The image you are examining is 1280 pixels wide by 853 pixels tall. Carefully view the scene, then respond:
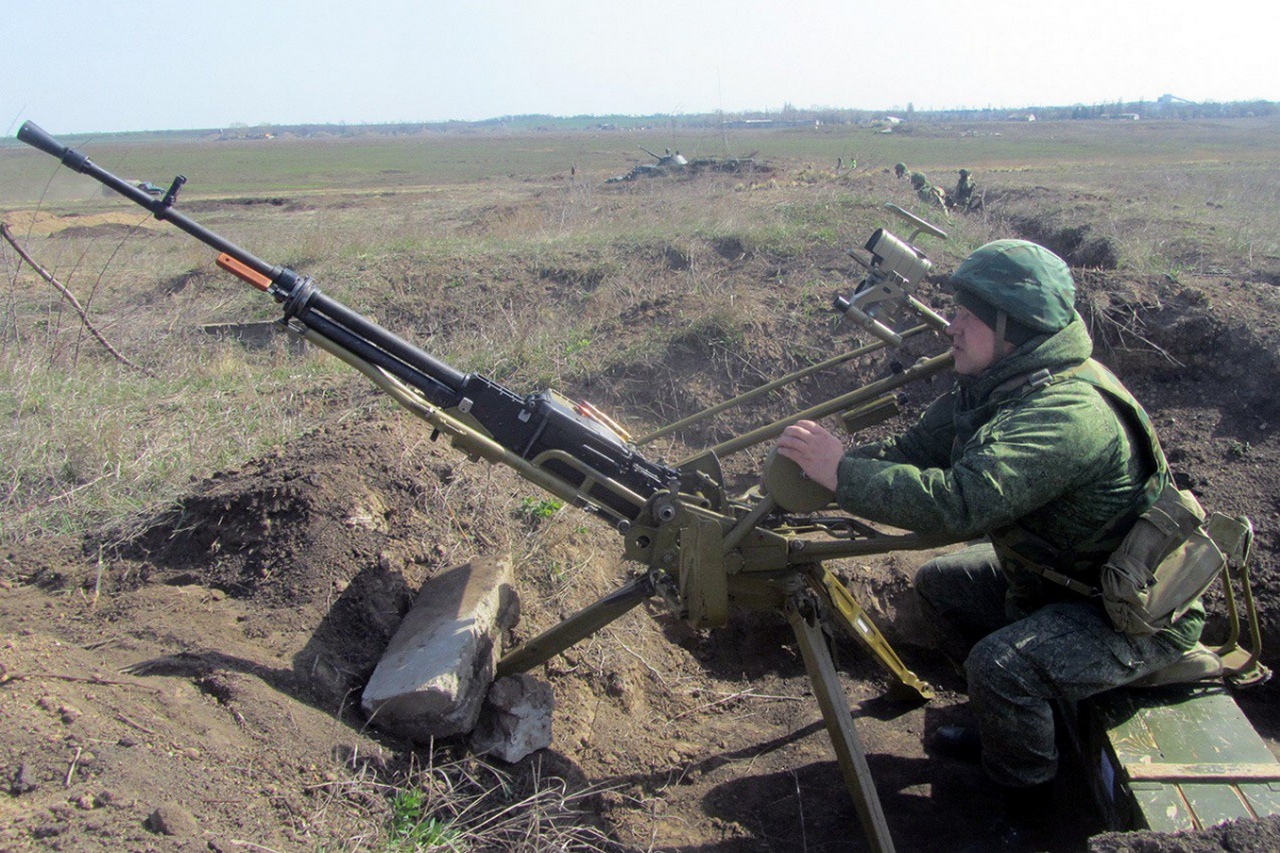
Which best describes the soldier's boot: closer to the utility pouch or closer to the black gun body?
the utility pouch

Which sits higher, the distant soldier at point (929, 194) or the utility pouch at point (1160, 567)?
the distant soldier at point (929, 194)

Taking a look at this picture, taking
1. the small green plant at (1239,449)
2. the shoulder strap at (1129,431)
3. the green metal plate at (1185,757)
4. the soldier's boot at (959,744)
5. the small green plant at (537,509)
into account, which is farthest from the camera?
the small green plant at (1239,449)

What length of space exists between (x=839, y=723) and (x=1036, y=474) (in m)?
1.17

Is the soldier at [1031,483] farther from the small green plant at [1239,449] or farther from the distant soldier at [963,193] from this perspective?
the distant soldier at [963,193]

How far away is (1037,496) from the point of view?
294 centimetres

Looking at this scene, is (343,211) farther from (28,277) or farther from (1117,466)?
(1117,466)

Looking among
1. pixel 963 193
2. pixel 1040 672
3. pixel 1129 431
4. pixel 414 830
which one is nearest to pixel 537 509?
pixel 414 830

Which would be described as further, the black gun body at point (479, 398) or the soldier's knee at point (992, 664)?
the black gun body at point (479, 398)

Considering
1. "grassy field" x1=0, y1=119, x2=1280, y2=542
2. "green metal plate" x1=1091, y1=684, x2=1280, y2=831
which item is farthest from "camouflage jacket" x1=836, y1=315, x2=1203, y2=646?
"grassy field" x1=0, y1=119, x2=1280, y2=542

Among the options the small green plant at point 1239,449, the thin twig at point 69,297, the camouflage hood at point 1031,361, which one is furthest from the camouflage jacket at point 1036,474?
the thin twig at point 69,297

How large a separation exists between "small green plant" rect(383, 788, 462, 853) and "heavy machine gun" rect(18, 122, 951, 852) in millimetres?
792

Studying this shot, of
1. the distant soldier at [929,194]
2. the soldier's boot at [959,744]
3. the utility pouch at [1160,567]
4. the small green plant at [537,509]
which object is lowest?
the soldier's boot at [959,744]

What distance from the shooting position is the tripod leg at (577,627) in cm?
354

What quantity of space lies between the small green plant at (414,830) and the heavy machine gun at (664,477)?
0.79m
